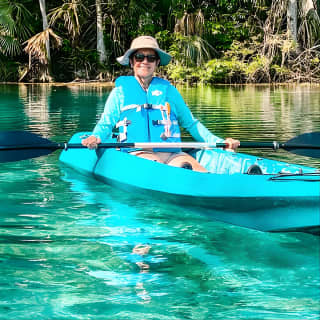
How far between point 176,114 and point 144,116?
Result: 0.35 m

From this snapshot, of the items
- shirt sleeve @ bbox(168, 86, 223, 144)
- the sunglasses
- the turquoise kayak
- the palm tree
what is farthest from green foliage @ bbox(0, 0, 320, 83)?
the turquoise kayak

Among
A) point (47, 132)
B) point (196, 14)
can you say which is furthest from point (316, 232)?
point (196, 14)

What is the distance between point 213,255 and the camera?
177 inches

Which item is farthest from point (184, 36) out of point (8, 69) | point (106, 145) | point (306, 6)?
point (106, 145)

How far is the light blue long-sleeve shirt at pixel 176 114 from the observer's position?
20.5 feet

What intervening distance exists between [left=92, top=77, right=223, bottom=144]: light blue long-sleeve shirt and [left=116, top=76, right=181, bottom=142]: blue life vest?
0.15 ft

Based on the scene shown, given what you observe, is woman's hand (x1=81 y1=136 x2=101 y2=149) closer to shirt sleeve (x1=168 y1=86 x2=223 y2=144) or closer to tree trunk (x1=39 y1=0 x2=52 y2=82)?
shirt sleeve (x1=168 y1=86 x2=223 y2=144)

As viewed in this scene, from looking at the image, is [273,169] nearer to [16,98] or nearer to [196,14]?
[16,98]

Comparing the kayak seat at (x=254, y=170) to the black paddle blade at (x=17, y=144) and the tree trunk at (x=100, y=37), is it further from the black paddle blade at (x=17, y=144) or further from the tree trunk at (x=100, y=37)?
the tree trunk at (x=100, y=37)

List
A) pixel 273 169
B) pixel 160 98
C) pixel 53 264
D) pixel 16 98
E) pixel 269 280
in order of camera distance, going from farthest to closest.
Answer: pixel 16 98 < pixel 160 98 < pixel 273 169 < pixel 53 264 < pixel 269 280

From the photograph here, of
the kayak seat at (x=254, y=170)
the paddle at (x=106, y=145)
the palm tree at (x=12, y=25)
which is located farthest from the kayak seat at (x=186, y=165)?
the palm tree at (x=12, y=25)

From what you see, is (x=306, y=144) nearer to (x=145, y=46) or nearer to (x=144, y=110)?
(x=144, y=110)

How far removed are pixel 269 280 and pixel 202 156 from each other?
2786mm

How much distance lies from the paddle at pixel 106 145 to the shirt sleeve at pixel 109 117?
12.0 inches
